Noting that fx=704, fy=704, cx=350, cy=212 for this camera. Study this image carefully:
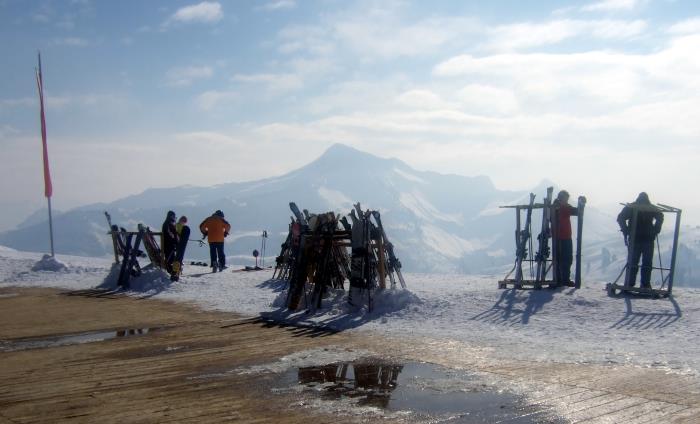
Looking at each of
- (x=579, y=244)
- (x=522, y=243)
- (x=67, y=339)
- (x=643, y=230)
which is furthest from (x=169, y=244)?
(x=643, y=230)

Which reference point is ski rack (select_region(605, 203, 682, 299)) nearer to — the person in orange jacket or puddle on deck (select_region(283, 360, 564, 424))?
puddle on deck (select_region(283, 360, 564, 424))

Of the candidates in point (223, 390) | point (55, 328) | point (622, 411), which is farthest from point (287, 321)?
point (622, 411)

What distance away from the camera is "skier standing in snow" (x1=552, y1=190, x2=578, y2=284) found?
13727 millimetres

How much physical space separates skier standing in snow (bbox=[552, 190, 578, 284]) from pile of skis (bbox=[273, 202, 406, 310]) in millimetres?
3146

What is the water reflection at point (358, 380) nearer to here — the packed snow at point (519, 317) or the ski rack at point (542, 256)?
the packed snow at point (519, 317)

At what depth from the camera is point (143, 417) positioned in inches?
239

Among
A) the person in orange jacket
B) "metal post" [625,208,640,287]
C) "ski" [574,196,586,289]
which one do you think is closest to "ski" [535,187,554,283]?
"ski" [574,196,586,289]

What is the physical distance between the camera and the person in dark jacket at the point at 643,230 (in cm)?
1345

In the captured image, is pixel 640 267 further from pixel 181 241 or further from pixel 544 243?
pixel 181 241

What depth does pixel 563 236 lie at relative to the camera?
46.6 ft

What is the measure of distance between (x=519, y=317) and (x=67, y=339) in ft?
22.7

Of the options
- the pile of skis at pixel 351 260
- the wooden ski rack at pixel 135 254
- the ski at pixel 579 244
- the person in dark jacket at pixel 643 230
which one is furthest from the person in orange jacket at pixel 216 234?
the person in dark jacket at pixel 643 230

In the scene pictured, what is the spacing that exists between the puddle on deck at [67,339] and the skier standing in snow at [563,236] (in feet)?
25.0

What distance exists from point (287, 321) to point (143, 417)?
5.65 metres
